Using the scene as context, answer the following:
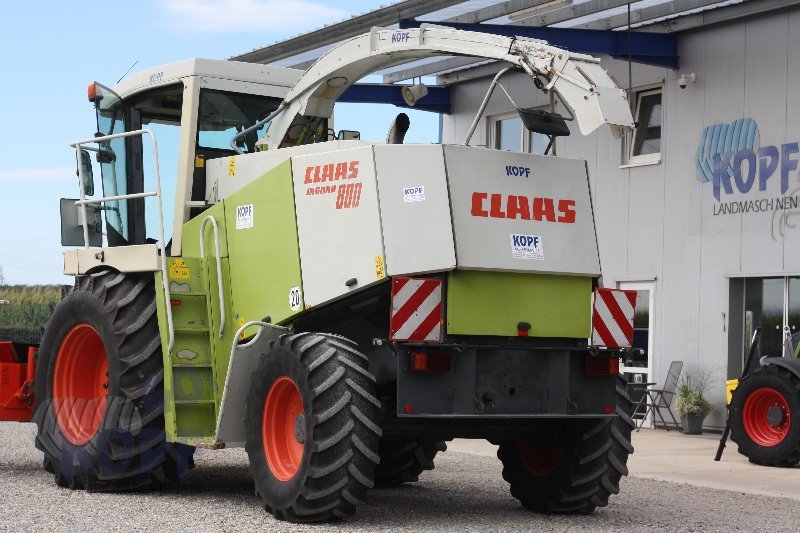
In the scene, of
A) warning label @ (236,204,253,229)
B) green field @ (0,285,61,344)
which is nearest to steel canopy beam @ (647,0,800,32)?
warning label @ (236,204,253,229)

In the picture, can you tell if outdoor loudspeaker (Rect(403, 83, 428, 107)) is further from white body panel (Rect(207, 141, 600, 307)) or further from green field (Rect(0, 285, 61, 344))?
green field (Rect(0, 285, 61, 344))

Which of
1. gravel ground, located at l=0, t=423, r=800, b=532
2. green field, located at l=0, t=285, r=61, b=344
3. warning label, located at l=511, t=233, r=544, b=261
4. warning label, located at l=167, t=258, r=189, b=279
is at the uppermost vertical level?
warning label, located at l=511, t=233, r=544, b=261

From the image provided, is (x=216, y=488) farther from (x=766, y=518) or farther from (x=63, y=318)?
(x=766, y=518)

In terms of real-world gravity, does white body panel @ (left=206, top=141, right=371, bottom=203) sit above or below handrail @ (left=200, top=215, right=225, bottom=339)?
above

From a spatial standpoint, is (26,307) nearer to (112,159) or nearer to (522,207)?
(112,159)

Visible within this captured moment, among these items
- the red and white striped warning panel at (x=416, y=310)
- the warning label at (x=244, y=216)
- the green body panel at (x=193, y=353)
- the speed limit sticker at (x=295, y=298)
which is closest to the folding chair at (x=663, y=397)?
the green body panel at (x=193, y=353)

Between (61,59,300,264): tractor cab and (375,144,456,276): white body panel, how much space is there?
2.25 meters

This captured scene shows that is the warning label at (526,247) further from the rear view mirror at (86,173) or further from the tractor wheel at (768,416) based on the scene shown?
the tractor wheel at (768,416)

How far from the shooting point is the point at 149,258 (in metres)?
9.66

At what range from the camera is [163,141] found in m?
10.5

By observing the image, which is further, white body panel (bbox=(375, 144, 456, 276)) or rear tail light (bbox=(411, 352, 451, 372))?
white body panel (bbox=(375, 144, 456, 276))

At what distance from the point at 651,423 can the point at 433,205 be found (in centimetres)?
1082

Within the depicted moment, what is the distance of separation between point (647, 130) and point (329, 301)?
1115 cm

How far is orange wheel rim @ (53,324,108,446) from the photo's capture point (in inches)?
402
